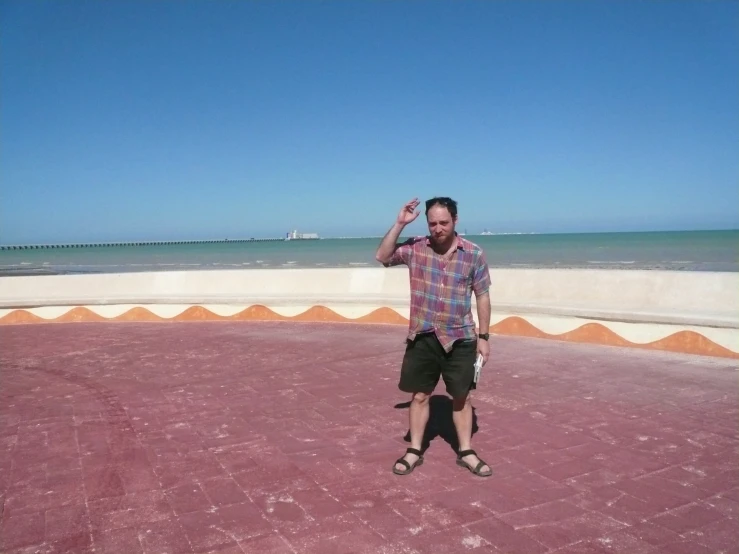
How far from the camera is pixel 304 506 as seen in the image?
2.94 m

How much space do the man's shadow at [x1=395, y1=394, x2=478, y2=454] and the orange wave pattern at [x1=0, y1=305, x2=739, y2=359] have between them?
10.2 ft

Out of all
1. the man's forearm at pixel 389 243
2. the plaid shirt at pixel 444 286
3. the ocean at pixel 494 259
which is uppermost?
the man's forearm at pixel 389 243

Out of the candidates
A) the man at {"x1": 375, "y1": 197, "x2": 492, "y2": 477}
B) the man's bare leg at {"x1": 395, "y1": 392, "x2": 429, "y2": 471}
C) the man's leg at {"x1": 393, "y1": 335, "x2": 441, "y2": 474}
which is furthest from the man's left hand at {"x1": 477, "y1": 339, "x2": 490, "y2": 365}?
the man's bare leg at {"x1": 395, "y1": 392, "x2": 429, "y2": 471}

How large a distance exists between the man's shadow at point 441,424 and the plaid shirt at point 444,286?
38.6 inches

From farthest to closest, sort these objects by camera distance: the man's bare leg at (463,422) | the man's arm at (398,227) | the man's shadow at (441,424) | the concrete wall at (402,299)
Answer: the concrete wall at (402,299), the man's shadow at (441,424), the man's bare leg at (463,422), the man's arm at (398,227)

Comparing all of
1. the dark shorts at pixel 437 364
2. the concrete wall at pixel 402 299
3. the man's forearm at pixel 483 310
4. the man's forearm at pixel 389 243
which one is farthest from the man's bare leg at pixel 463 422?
the concrete wall at pixel 402 299

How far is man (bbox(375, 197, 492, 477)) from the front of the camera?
126 inches

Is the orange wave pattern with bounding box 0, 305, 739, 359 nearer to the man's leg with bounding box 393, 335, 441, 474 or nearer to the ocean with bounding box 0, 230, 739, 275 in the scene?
the man's leg with bounding box 393, 335, 441, 474

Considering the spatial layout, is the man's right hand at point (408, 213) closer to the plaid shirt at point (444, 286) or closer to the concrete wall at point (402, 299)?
the plaid shirt at point (444, 286)

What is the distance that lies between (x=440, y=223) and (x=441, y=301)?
0.46 meters

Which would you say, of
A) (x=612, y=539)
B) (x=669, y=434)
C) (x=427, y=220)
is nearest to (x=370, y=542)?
(x=612, y=539)

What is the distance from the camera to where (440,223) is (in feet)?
10.3

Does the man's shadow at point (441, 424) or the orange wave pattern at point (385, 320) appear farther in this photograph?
the orange wave pattern at point (385, 320)

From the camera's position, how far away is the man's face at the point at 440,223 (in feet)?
10.3
